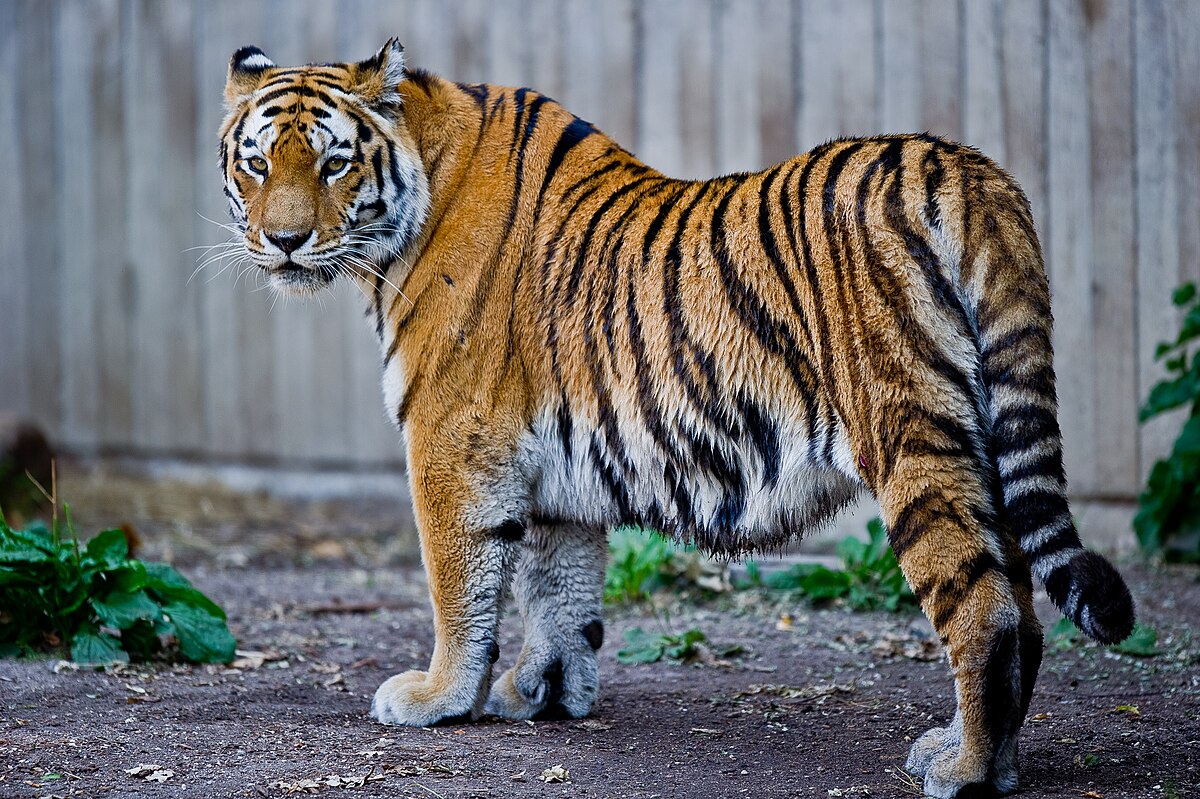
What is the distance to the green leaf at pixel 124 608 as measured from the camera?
409cm

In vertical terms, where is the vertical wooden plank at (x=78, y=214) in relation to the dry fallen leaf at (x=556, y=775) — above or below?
above

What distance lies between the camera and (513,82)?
24.7ft

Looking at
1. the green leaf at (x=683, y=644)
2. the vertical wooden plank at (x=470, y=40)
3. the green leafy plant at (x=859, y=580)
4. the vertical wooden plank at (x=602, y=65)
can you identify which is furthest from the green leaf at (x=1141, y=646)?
the vertical wooden plank at (x=470, y=40)

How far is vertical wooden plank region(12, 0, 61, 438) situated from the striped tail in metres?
7.65

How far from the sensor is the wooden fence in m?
6.00

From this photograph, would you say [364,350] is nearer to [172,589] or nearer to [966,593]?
[172,589]

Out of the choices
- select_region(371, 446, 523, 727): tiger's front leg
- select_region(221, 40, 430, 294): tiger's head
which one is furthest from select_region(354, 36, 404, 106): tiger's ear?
select_region(371, 446, 523, 727): tiger's front leg

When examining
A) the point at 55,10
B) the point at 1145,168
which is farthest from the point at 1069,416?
the point at 55,10

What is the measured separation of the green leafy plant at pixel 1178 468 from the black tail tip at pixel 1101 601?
2834 millimetres

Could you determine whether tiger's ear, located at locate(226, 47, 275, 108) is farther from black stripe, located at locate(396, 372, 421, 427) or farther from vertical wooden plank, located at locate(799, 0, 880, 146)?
vertical wooden plank, located at locate(799, 0, 880, 146)

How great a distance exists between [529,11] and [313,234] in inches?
160

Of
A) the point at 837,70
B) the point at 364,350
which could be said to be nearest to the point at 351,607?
the point at 364,350

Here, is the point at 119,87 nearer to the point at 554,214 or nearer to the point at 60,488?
the point at 60,488

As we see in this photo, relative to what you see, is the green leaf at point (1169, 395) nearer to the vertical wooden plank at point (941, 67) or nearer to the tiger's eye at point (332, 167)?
the vertical wooden plank at point (941, 67)
